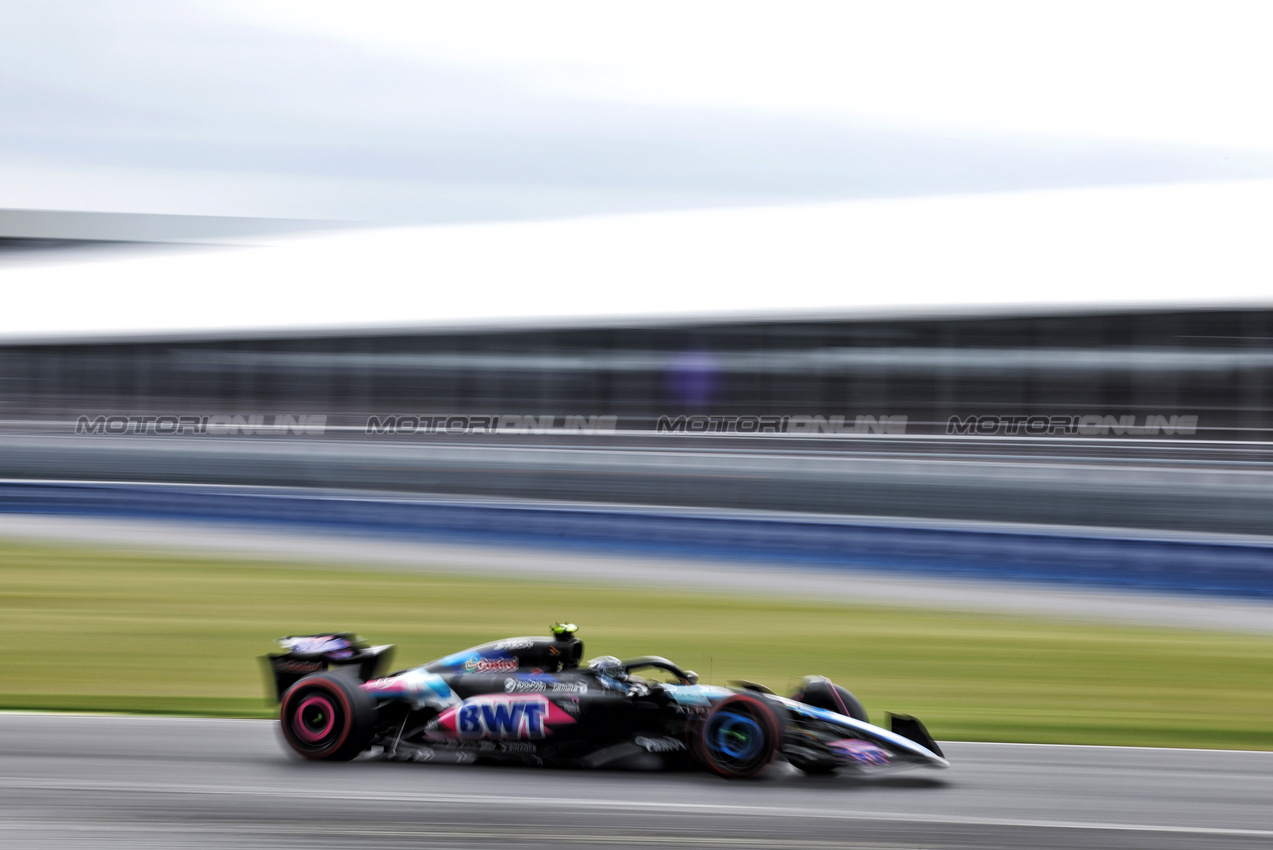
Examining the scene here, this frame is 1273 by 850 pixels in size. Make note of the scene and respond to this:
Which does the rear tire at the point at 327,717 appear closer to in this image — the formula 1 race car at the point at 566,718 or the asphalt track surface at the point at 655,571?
the formula 1 race car at the point at 566,718

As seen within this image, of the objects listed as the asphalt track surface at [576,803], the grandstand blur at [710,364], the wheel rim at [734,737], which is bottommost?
the asphalt track surface at [576,803]

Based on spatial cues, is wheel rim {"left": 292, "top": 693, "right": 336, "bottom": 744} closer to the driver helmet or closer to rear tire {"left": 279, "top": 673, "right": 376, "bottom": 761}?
rear tire {"left": 279, "top": 673, "right": 376, "bottom": 761}

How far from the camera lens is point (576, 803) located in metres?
4.73

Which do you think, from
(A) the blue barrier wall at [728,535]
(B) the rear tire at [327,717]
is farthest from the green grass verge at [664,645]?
(B) the rear tire at [327,717]

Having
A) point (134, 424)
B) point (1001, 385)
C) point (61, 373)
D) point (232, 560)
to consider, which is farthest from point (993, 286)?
point (61, 373)

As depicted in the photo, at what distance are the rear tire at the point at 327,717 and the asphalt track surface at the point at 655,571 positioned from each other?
6.24 m

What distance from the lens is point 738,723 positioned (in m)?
4.96

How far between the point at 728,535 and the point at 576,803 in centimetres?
799

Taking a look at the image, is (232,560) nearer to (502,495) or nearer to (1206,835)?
(502,495)

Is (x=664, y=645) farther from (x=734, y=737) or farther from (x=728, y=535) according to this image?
(x=734, y=737)

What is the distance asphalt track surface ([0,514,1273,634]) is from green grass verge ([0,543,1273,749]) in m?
0.38

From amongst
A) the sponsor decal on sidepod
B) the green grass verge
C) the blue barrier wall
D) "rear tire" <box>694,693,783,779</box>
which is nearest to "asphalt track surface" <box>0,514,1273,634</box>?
the blue barrier wall

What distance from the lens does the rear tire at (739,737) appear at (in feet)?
16.1

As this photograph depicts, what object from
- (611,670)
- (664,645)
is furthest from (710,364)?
(611,670)
